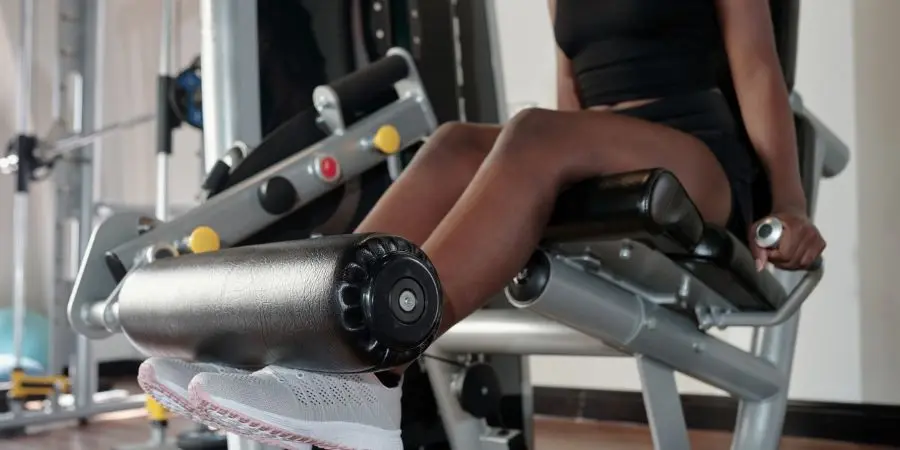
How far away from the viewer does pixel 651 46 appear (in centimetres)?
113

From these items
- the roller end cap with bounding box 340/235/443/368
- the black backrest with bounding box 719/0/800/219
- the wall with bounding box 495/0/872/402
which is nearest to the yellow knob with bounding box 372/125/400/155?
the black backrest with bounding box 719/0/800/219

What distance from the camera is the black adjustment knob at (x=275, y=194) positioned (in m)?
1.19

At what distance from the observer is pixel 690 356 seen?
3.52 feet

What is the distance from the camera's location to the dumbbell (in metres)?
0.86

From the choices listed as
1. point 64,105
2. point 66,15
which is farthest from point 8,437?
point 66,15

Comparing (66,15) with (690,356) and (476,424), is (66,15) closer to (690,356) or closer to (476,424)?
(476,424)

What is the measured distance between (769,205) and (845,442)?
106 cm

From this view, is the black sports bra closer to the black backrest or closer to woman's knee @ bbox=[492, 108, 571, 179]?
the black backrest

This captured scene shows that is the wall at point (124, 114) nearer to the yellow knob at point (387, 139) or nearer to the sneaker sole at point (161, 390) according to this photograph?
the yellow knob at point (387, 139)

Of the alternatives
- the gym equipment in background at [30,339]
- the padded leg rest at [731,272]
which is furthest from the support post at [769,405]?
the gym equipment in background at [30,339]

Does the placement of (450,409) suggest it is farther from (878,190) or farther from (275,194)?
(878,190)

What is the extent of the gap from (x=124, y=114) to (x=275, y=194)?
→ 9.34 ft

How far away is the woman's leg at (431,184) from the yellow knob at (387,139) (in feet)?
0.71

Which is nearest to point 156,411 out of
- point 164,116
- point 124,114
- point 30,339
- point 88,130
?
point 164,116
